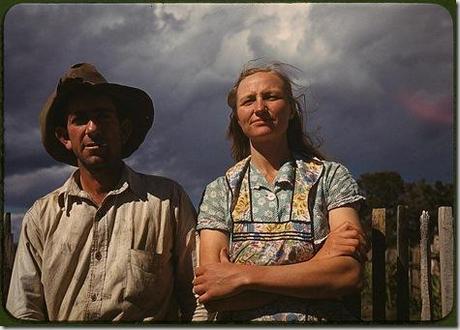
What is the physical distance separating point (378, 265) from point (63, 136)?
210 centimetres

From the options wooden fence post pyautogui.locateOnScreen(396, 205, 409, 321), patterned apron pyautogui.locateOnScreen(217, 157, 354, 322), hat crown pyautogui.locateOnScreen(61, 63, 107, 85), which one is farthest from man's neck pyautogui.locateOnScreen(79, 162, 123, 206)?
wooden fence post pyautogui.locateOnScreen(396, 205, 409, 321)

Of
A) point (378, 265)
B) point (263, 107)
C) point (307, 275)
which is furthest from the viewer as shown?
point (378, 265)

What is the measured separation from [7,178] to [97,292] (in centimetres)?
91

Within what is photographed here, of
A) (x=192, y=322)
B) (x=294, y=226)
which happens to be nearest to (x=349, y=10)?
(x=294, y=226)

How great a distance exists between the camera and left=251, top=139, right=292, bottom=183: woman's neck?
16.9 ft

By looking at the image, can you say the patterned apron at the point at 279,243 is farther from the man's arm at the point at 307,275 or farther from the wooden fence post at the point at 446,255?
the wooden fence post at the point at 446,255

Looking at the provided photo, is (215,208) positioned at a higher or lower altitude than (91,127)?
lower

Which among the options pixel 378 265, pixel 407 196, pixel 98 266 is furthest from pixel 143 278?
pixel 407 196

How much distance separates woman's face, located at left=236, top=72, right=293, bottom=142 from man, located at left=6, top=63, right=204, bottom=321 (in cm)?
57

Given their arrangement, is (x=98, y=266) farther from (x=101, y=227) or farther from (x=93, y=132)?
(x=93, y=132)

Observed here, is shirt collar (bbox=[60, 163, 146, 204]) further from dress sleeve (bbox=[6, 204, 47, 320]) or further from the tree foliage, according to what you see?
the tree foliage

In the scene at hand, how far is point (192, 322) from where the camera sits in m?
5.15

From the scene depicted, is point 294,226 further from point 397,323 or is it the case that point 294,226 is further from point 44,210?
point 44,210

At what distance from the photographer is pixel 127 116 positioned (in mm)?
5168
